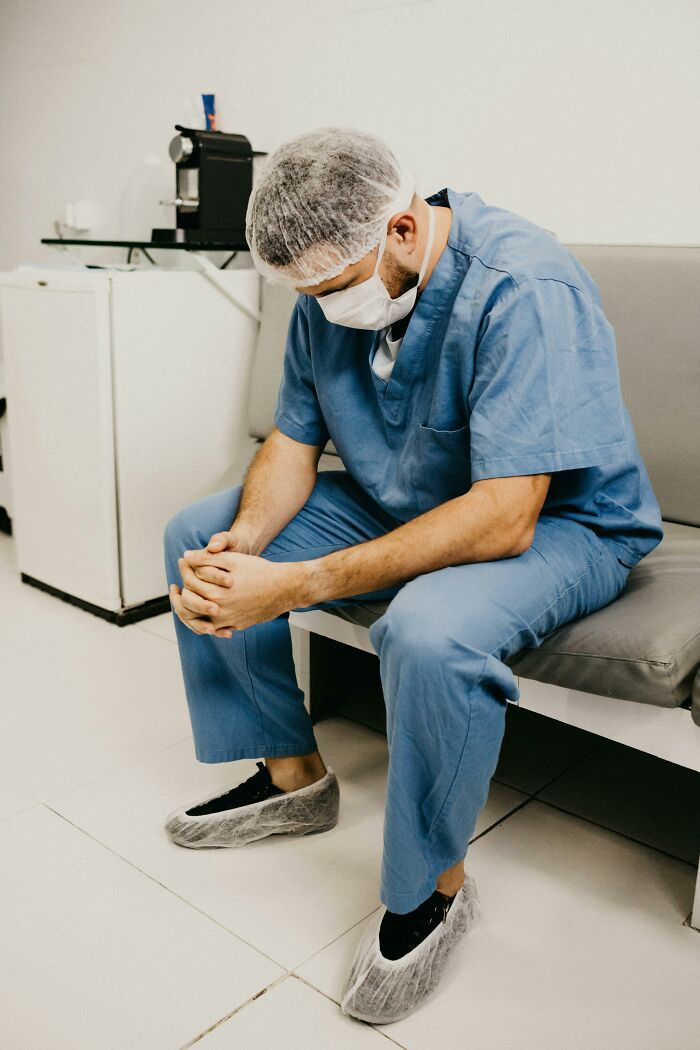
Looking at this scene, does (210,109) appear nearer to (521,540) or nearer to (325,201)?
(325,201)

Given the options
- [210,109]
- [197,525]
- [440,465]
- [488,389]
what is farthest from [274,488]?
[210,109]

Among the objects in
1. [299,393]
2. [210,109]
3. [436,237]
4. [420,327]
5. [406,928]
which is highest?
[210,109]

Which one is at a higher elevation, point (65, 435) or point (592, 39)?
point (592, 39)

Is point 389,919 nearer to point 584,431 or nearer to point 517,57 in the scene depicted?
point 584,431

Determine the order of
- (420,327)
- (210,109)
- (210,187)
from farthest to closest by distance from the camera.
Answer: (210,109), (210,187), (420,327)

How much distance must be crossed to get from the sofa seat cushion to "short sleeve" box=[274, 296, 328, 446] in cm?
49

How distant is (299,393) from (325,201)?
14.8 inches

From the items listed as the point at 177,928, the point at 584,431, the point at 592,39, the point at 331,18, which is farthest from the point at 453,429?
the point at 331,18

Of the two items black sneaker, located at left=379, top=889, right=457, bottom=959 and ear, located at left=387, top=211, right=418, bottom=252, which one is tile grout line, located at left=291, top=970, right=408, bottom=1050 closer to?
black sneaker, located at left=379, top=889, right=457, bottom=959

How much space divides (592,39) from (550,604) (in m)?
1.16

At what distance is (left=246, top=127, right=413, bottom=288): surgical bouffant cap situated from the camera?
42.8 inches

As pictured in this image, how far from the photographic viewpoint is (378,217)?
111cm

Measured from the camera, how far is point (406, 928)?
1078mm

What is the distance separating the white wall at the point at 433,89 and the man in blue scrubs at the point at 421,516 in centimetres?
61
